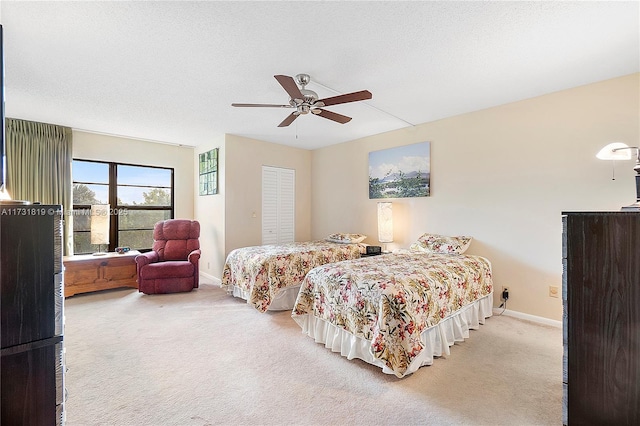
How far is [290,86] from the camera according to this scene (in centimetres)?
240

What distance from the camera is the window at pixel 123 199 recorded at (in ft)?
16.1

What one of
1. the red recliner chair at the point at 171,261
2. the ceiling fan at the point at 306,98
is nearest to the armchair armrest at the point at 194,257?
the red recliner chair at the point at 171,261

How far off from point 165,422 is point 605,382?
7.52 feet

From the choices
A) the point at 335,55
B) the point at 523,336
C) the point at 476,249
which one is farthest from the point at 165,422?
the point at 476,249

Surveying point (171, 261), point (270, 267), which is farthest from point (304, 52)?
point (171, 261)

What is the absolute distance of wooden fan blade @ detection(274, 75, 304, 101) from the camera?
7.39 ft

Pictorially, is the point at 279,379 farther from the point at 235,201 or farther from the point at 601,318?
the point at 235,201

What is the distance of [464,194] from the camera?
4.01 metres

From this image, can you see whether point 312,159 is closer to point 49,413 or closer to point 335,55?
point 335,55

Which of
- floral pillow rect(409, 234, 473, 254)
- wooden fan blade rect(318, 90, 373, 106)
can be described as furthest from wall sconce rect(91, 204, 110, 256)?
floral pillow rect(409, 234, 473, 254)

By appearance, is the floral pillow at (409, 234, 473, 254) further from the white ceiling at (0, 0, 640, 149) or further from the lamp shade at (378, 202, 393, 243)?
the white ceiling at (0, 0, 640, 149)

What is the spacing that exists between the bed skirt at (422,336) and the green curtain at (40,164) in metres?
4.36

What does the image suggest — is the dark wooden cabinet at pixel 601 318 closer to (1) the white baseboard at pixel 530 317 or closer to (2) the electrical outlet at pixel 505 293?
(1) the white baseboard at pixel 530 317

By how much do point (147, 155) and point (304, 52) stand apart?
443 centimetres
